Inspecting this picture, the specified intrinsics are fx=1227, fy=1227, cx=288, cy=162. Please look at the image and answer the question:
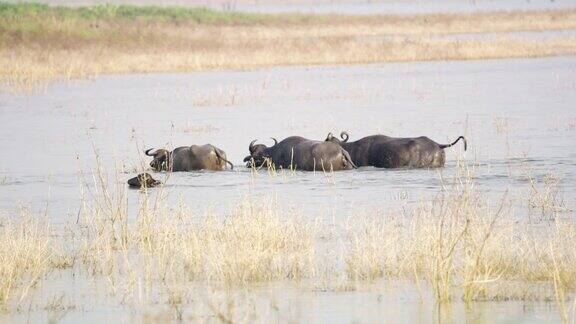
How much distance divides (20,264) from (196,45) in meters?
37.1

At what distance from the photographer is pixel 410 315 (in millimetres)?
8953

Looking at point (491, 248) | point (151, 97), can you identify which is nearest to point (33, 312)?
point (491, 248)

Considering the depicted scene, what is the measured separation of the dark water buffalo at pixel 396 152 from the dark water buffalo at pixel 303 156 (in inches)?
8.9

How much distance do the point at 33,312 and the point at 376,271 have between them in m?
2.78

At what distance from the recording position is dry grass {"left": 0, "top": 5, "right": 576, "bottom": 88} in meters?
41.6

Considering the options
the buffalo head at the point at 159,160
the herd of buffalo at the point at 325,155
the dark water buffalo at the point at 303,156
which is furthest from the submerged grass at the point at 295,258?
the buffalo head at the point at 159,160

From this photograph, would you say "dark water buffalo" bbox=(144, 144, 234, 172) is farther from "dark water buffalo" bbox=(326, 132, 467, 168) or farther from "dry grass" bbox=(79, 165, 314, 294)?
"dry grass" bbox=(79, 165, 314, 294)

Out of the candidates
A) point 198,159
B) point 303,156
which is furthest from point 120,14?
point 303,156

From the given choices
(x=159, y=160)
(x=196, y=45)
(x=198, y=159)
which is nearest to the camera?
(x=198, y=159)

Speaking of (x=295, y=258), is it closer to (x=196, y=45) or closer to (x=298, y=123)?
(x=298, y=123)

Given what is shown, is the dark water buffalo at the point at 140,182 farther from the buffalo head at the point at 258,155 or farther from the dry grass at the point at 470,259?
the dry grass at the point at 470,259

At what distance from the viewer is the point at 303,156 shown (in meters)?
17.4

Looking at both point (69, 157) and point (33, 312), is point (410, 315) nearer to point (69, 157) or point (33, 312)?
point (33, 312)

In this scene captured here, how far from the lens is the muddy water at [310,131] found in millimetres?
9828
